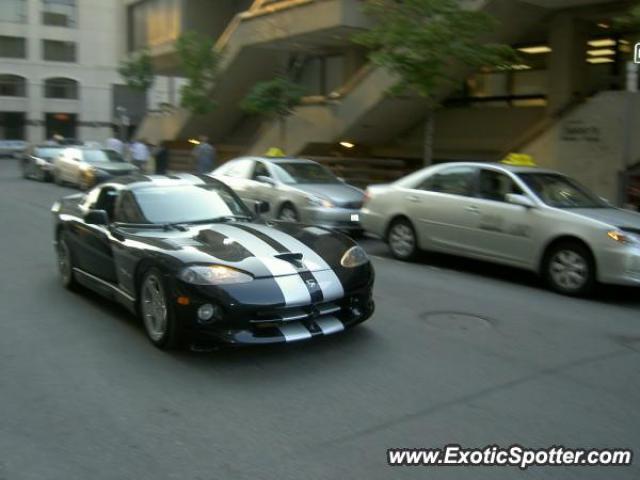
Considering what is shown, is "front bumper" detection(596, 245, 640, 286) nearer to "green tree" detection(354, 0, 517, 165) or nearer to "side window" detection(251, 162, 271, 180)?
"side window" detection(251, 162, 271, 180)

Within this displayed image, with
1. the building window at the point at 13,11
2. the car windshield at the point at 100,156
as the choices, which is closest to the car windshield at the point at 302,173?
the car windshield at the point at 100,156

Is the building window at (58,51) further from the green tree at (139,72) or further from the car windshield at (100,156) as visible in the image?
the car windshield at (100,156)

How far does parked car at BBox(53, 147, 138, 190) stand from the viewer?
67.3 feet

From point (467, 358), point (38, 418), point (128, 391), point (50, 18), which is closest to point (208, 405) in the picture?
point (128, 391)

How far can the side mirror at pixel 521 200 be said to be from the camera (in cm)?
867

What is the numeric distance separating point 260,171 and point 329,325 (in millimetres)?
8418

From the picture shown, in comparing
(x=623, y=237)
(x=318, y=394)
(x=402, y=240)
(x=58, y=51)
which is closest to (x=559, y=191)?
(x=623, y=237)

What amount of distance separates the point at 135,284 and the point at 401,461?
10.2ft

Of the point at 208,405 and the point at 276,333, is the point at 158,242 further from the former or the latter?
the point at 208,405

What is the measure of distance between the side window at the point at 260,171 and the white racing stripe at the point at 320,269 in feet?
24.8

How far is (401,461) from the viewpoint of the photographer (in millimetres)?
3803

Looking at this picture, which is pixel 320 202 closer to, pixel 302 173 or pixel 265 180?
pixel 302 173

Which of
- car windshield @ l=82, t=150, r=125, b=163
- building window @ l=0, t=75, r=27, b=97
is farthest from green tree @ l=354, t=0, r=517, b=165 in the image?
building window @ l=0, t=75, r=27, b=97

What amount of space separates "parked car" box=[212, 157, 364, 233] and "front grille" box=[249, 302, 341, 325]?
6342mm
